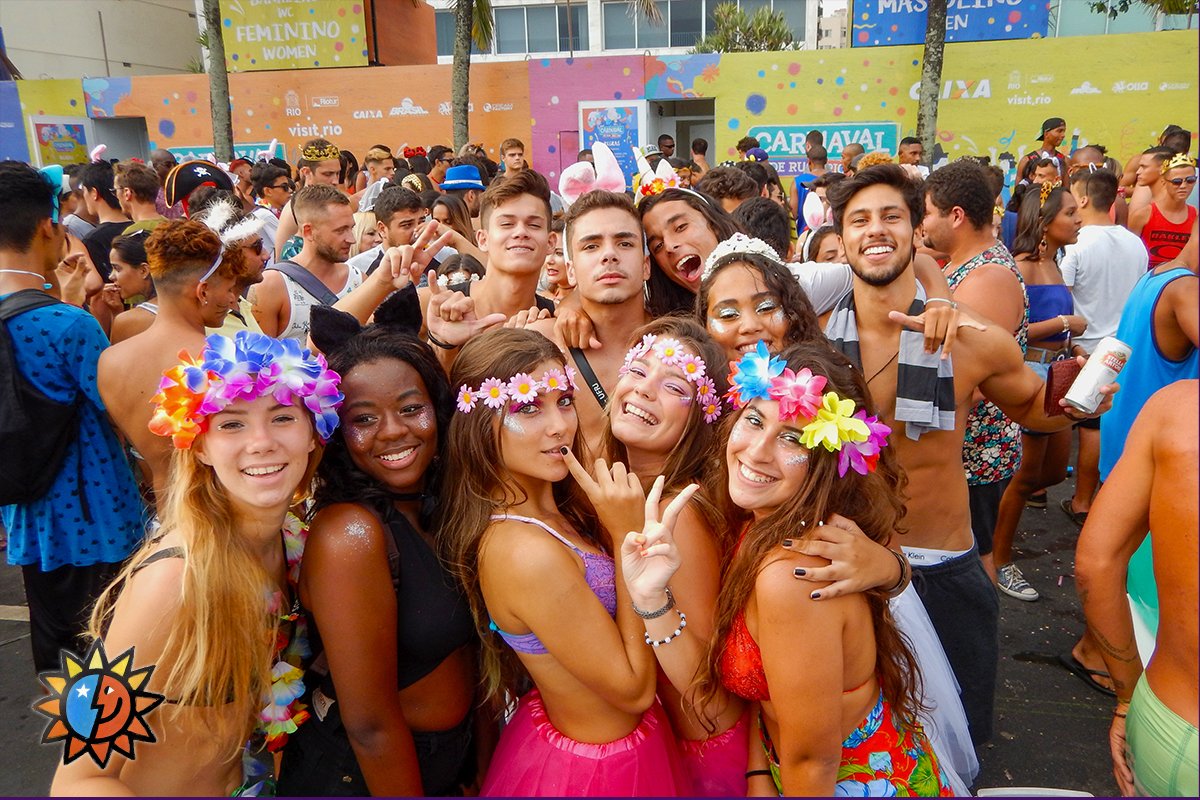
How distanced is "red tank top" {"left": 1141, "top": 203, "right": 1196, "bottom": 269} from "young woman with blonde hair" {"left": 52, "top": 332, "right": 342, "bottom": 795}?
780 centimetres

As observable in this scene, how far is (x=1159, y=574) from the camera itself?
5.93ft

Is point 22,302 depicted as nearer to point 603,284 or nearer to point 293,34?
point 603,284

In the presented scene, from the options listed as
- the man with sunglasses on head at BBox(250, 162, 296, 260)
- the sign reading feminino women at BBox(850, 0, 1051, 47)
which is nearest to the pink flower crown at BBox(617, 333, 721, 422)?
the man with sunglasses on head at BBox(250, 162, 296, 260)

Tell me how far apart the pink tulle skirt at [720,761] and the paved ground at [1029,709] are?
1.85 meters

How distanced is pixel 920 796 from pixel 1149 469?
3.34ft

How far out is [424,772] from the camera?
2.10m

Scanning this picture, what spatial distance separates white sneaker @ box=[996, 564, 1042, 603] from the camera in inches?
181

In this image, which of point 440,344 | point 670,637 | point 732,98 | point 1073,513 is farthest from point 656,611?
point 732,98

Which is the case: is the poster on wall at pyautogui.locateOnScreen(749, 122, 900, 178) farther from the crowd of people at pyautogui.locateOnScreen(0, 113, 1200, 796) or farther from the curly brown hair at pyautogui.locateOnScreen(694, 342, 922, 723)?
the curly brown hair at pyautogui.locateOnScreen(694, 342, 922, 723)

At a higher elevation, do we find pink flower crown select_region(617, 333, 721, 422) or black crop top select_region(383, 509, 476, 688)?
pink flower crown select_region(617, 333, 721, 422)

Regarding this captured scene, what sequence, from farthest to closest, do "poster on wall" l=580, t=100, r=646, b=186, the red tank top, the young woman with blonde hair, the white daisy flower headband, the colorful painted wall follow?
1. "poster on wall" l=580, t=100, r=646, b=186
2. the colorful painted wall
3. the red tank top
4. the white daisy flower headband
5. the young woman with blonde hair

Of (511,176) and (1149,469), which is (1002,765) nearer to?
(1149,469)

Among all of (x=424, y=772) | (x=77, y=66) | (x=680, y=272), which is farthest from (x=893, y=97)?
(x=77, y=66)

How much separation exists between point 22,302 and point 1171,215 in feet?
28.4
